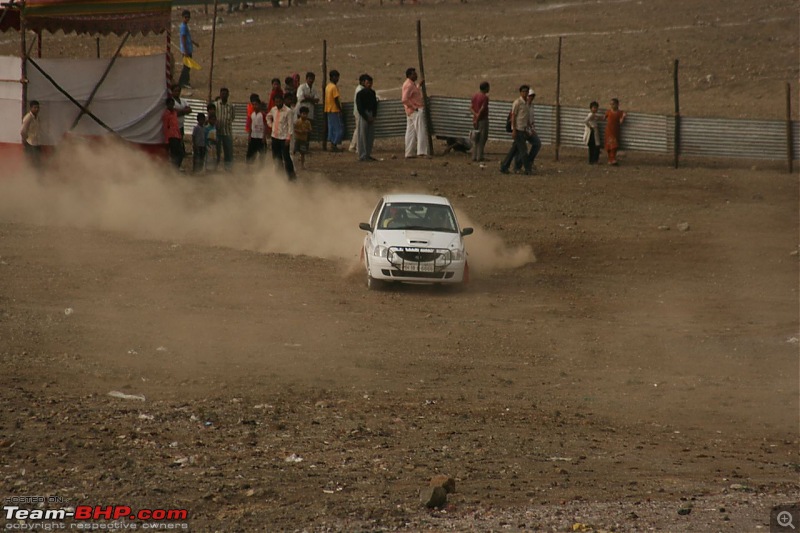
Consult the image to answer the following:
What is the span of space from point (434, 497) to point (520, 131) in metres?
17.8

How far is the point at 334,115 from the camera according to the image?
27.9m

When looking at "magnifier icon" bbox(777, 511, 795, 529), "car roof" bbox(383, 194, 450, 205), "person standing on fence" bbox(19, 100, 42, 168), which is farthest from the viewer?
"person standing on fence" bbox(19, 100, 42, 168)

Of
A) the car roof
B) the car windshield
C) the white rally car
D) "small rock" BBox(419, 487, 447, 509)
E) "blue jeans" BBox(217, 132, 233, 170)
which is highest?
"blue jeans" BBox(217, 132, 233, 170)

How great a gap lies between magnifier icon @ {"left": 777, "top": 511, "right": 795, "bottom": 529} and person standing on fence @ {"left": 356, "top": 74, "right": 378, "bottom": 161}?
18439 mm

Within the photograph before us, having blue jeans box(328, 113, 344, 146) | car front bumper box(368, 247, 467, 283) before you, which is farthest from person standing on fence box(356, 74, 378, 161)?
car front bumper box(368, 247, 467, 283)

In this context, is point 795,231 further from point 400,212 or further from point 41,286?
point 41,286

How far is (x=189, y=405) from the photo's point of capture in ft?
36.6

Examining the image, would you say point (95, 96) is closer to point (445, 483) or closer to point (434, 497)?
point (445, 483)

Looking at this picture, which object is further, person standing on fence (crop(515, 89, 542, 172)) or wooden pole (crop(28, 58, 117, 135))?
person standing on fence (crop(515, 89, 542, 172))

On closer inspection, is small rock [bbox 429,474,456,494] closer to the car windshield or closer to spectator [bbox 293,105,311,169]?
the car windshield

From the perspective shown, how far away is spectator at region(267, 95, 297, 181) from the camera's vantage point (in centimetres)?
2356

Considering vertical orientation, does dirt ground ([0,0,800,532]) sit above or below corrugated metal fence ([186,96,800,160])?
below

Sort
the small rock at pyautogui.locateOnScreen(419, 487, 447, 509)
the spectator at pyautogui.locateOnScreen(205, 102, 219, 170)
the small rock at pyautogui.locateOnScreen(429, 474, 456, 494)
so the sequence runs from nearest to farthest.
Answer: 1. the small rock at pyautogui.locateOnScreen(419, 487, 447, 509)
2. the small rock at pyautogui.locateOnScreen(429, 474, 456, 494)
3. the spectator at pyautogui.locateOnScreen(205, 102, 219, 170)

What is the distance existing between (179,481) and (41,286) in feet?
25.9
